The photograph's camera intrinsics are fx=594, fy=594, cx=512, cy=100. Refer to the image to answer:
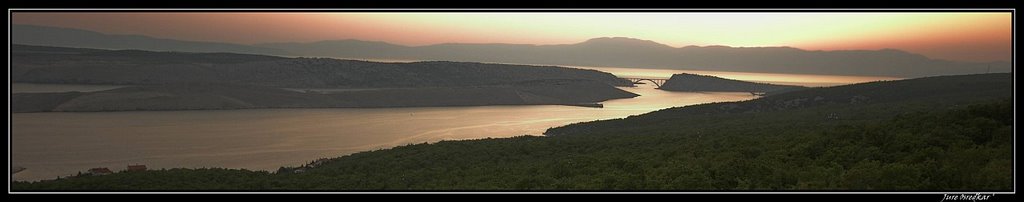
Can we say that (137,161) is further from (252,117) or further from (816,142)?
(816,142)

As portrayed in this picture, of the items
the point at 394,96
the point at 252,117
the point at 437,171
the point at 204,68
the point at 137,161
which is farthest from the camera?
the point at 204,68

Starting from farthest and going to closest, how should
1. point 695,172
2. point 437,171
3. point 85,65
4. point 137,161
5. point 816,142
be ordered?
point 85,65
point 137,161
point 437,171
point 816,142
point 695,172

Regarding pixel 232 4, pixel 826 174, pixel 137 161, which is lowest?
pixel 137 161

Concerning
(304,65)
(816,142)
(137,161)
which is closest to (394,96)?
(304,65)

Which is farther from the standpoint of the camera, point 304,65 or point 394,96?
point 304,65

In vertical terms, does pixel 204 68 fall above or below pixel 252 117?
above

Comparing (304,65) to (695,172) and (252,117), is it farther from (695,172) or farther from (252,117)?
(695,172)

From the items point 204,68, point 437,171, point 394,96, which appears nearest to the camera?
point 437,171

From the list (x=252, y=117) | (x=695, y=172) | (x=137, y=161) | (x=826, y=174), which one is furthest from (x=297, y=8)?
(x=252, y=117)

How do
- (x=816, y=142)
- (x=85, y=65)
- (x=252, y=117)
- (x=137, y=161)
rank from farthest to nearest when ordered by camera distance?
(x=85, y=65)
(x=252, y=117)
(x=137, y=161)
(x=816, y=142)
